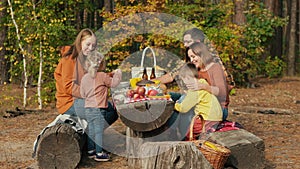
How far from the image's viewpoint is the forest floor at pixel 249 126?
6.49 metres

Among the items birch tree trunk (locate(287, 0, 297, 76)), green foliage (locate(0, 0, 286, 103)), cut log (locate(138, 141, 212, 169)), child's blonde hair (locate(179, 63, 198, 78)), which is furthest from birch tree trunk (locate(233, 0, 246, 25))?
cut log (locate(138, 141, 212, 169))

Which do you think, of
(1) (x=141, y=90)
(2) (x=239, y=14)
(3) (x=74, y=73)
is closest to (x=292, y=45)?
(2) (x=239, y=14)

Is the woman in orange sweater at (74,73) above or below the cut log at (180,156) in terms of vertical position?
above

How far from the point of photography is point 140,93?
18.9 feet

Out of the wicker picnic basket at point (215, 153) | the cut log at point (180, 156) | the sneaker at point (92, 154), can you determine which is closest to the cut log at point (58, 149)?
the sneaker at point (92, 154)

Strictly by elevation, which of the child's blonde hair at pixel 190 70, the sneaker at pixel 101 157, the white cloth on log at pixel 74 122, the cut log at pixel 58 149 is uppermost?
the child's blonde hair at pixel 190 70

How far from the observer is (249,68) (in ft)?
50.8

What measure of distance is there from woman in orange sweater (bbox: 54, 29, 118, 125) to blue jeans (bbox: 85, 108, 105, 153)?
142mm

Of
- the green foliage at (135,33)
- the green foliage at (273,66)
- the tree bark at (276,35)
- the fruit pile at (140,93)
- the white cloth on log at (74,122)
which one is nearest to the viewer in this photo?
the fruit pile at (140,93)

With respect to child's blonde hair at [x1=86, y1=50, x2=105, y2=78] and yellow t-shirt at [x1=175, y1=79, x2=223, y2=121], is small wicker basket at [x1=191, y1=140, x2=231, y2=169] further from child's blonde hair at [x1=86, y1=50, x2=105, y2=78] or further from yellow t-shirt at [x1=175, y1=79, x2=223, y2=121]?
child's blonde hair at [x1=86, y1=50, x2=105, y2=78]

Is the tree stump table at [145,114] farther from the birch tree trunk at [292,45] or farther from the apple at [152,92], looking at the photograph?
the birch tree trunk at [292,45]

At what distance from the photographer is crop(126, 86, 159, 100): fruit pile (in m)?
5.73

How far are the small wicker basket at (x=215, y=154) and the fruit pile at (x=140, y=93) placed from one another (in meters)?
0.73

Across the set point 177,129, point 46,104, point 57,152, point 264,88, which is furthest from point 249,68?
point 57,152
